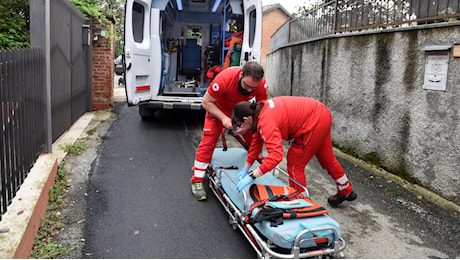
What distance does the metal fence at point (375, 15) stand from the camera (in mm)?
4844

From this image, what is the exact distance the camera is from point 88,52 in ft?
30.7

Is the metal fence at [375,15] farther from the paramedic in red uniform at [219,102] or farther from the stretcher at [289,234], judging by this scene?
the stretcher at [289,234]

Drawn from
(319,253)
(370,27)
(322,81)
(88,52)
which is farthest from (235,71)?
(88,52)

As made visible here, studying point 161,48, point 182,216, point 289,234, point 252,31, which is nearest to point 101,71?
point 161,48

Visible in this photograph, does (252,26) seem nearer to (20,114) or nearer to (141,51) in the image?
(141,51)

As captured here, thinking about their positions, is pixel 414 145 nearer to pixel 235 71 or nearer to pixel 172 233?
pixel 235 71

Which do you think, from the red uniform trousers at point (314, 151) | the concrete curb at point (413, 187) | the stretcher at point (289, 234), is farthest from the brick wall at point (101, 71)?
the stretcher at point (289, 234)

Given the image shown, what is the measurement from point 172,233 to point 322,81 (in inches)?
189

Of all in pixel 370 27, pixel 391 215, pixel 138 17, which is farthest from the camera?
pixel 138 17

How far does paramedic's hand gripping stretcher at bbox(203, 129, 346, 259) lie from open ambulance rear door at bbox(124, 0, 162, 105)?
3.99 meters

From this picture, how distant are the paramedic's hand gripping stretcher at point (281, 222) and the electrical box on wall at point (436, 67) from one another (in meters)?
2.22

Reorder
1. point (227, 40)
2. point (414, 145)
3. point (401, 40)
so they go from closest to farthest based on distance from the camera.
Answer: point (414, 145)
point (401, 40)
point (227, 40)

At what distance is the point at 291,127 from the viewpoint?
373 cm

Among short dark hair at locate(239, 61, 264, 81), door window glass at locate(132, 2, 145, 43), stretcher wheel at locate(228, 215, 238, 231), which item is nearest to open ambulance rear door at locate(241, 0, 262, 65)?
door window glass at locate(132, 2, 145, 43)
